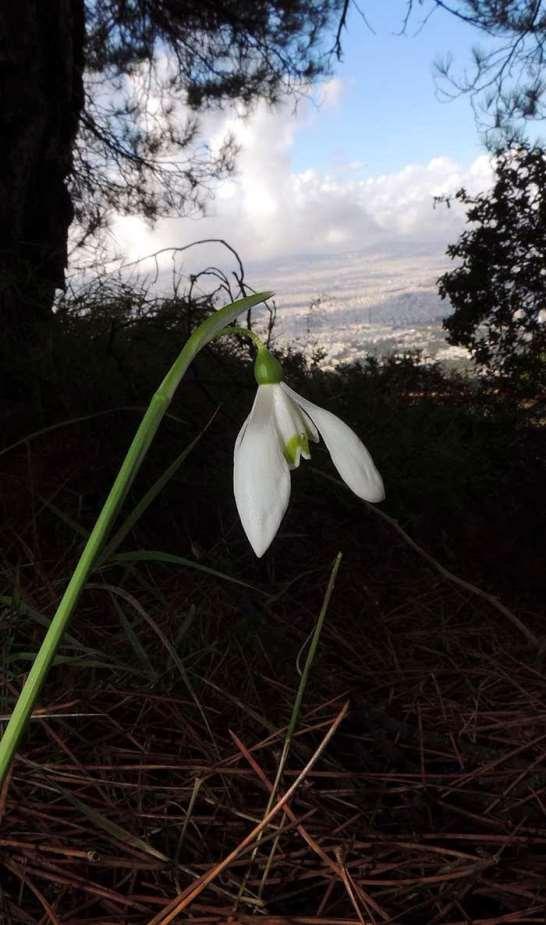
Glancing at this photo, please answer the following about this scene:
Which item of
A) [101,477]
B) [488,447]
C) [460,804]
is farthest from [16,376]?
[488,447]

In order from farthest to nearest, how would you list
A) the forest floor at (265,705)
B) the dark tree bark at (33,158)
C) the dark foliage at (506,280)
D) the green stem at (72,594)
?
the dark foliage at (506,280) → the dark tree bark at (33,158) → the forest floor at (265,705) → the green stem at (72,594)

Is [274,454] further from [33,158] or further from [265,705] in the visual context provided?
[33,158]

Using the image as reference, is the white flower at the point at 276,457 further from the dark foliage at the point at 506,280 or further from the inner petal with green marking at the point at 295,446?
the dark foliage at the point at 506,280

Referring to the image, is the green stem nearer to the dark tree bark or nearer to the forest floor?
the forest floor

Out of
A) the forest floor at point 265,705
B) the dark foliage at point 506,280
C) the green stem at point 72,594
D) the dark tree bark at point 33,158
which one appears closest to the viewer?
the green stem at point 72,594

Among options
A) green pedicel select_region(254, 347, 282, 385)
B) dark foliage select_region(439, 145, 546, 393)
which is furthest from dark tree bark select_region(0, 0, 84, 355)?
dark foliage select_region(439, 145, 546, 393)

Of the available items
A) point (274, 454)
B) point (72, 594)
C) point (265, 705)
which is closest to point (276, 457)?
point (274, 454)

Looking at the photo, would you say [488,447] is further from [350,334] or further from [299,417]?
[350,334]

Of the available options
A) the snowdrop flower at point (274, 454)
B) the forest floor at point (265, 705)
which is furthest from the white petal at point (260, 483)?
the forest floor at point (265, 705)
